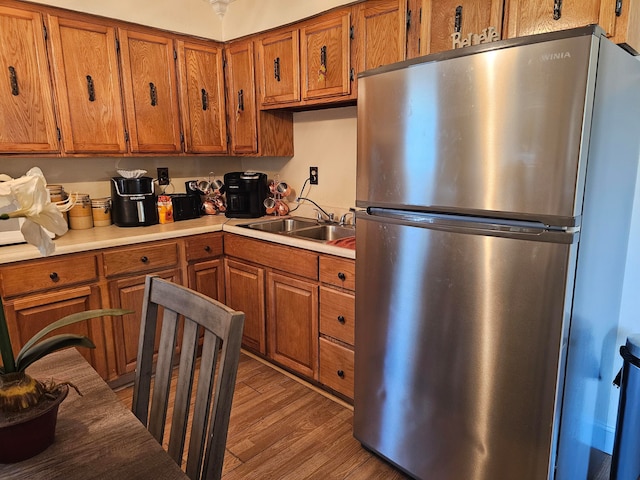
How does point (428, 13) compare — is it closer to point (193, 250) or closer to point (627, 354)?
point (627, 354)

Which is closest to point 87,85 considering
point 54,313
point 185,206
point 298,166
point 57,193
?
point 57,193

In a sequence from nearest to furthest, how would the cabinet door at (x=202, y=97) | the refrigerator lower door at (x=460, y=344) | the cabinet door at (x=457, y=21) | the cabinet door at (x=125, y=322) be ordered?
the refrigerator lower door at (x=460, y=344), the cabinet door at (x=457, y=21), the cabinet door at (x=125, y=322), the cabinet door at (x=202, y=97)

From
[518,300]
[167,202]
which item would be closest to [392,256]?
[518,300]

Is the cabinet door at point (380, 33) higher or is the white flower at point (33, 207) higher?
the cabinet door at point (380, 33)

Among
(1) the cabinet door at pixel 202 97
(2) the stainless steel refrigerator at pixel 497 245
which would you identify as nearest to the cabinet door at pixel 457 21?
(2) the stainless steel refrigerator at pixel 497 245

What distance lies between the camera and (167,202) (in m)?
2.76

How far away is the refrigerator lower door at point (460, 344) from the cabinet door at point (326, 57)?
0.98 m

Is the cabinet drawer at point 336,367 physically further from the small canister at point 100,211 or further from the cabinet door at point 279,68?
the small canister at point 100,211

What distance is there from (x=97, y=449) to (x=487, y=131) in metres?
1.24

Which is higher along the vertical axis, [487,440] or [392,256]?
[392,256]

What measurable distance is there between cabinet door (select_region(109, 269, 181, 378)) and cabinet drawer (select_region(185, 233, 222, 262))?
31cm

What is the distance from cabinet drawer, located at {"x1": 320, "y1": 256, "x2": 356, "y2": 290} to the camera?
202 centimetres

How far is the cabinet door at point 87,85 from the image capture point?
2.25 meters

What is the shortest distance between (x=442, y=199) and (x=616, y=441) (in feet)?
3.65
